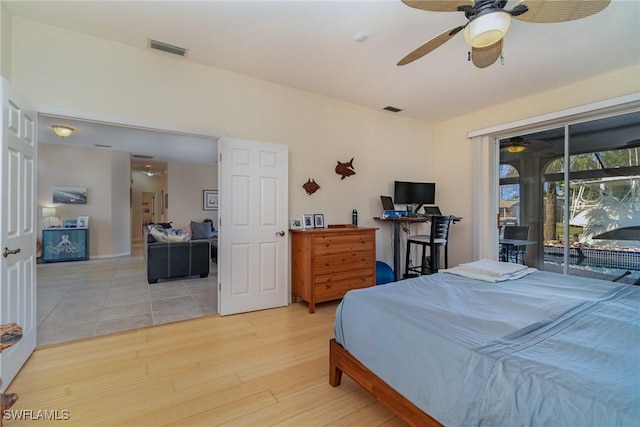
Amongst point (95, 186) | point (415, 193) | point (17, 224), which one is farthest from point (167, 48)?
point (95, 186)

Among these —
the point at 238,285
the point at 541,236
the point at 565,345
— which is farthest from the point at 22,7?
the point at 541,236

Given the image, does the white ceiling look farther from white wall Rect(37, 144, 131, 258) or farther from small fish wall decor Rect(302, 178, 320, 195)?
white wall Rect(37, 144, 131, 258)

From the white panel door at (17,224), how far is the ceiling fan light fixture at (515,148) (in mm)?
5633

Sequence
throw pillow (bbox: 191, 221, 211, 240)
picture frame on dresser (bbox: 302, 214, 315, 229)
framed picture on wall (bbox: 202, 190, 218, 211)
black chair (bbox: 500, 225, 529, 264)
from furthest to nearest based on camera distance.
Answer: framed picture on wall (bbox: 202, 190, 218, 211) → throw pillow (bbox: 191, 221, 211, 240) → black chair (bbox: 500, 225, 529, 264) → picture frame on dresser (bbox: 302, 214, 315, 229)

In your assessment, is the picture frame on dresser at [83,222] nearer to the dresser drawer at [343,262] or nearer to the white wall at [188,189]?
the white wall at [188,189]

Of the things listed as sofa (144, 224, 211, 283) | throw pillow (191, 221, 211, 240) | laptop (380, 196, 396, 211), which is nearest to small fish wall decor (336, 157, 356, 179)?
laptop (380, 196, 396, 211)

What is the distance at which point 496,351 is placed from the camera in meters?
1.11

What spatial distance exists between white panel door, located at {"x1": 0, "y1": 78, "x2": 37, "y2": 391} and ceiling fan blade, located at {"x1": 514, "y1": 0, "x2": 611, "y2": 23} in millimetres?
3334

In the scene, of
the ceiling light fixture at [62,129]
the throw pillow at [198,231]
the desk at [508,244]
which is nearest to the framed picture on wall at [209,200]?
the throw pillow at [198,231]

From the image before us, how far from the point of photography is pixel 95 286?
438 cm

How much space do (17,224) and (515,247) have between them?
5.76 m

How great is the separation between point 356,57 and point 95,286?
4953 mm

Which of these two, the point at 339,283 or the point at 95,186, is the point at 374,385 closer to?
the point at 339,283

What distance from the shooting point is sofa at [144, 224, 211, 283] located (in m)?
4.66
